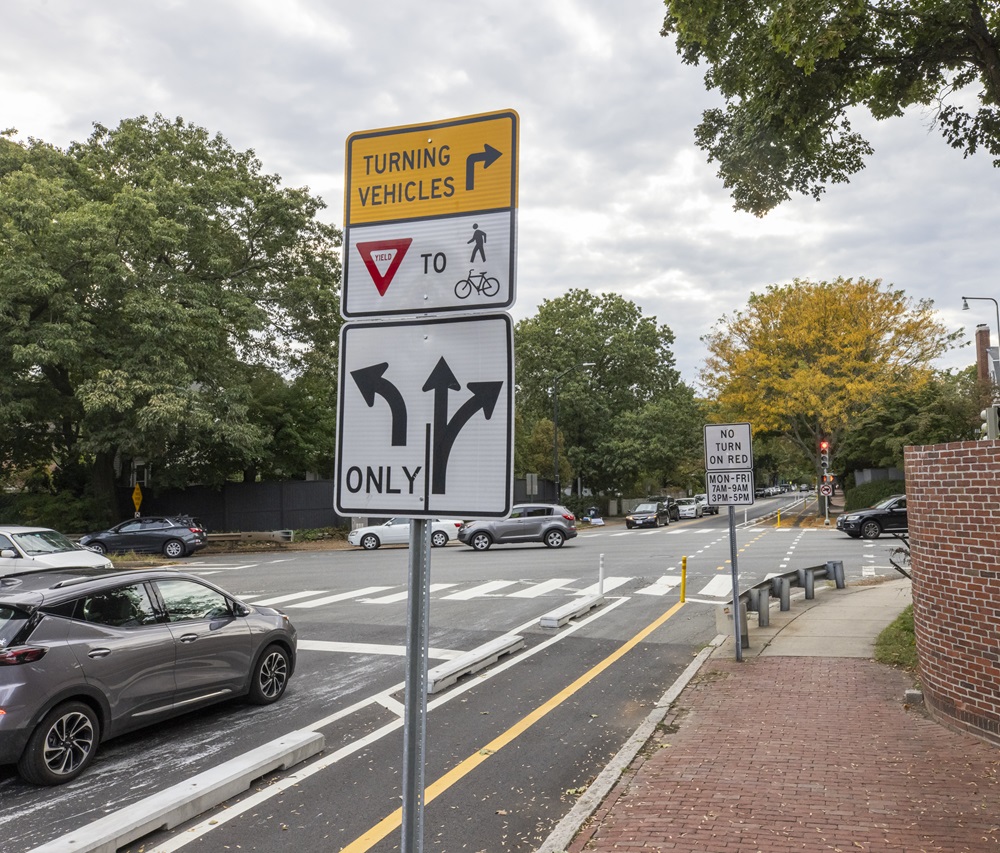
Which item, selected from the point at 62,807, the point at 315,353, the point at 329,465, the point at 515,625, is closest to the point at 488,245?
the point at 62,807

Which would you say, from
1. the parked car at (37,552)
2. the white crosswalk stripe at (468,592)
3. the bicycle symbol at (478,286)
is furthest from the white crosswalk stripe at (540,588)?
the bicycle symbol at (478,286)

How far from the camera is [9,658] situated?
6250mm

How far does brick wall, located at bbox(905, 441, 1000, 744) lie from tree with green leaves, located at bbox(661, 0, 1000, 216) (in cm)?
492

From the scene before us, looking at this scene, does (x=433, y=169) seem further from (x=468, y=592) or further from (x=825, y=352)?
(x=825, y=352)

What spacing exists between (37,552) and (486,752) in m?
13.8

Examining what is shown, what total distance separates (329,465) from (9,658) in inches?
1407

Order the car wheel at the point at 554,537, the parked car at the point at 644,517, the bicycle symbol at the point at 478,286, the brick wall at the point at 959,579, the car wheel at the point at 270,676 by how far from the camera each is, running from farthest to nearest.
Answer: the parked car at the point at 644,517 → the car wheel at the point at 554,537 → the car wheel at the point at 270,676 → the brick wall at the point at 959,579 → the bicycle symbol at the point at 478,286

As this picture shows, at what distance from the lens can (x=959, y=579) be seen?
22.6ft

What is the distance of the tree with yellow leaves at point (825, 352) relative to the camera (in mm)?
39750

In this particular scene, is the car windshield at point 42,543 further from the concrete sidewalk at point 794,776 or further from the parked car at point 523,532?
the concrete sidewalk at point 794,776

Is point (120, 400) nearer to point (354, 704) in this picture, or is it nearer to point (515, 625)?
point (515, 625)

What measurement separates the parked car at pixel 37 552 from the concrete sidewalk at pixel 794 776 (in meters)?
12.8

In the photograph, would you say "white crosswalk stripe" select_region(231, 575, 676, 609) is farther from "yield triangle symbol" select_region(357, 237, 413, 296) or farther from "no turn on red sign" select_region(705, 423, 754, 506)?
"yield triangle symbol" select_region(357, 237, 413, 296)

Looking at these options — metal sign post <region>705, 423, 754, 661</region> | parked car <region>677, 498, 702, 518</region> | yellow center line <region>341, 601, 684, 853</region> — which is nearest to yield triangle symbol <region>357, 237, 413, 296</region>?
yellow center line <region>341, 601, 684, 853</region>
